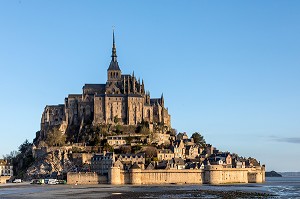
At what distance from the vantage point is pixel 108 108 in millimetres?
132375

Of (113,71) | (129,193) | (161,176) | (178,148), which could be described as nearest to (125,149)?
(178,148)

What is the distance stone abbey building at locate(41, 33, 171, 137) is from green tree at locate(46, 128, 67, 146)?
11.1 ft

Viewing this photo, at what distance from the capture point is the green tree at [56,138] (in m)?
126

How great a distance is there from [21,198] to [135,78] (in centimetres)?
7068

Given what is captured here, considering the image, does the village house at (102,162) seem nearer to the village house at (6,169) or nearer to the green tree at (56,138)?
the green tree at (56,138)

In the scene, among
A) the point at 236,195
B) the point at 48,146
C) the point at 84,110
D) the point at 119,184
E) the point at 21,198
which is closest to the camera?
the point at 21,198


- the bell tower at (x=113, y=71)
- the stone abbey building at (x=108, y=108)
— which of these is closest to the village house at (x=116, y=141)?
the stone abbey building at (x=108, y=108)

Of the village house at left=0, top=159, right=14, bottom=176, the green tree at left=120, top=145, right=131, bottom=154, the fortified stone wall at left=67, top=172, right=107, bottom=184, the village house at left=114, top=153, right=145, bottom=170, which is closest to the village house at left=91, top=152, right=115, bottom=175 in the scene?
the fortified stone wall at left=67, top=172, right=107, bottom=184

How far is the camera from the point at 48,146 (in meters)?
126

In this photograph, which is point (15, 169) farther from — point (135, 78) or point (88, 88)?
point (135, 78)

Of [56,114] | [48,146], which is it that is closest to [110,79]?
[56,114]

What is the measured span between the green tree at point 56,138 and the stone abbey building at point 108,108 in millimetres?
3373

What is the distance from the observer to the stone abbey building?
132 meters

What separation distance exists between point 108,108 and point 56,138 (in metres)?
14.1
